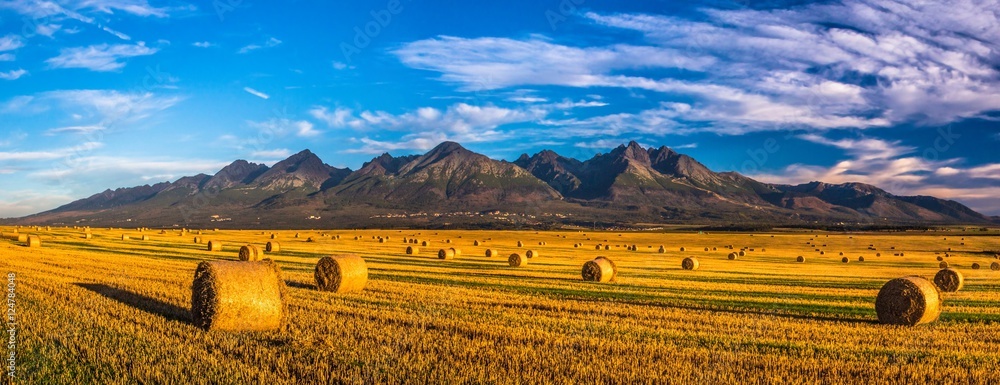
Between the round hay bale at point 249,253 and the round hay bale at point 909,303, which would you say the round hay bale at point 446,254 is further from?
the round hay bale at point 909,303

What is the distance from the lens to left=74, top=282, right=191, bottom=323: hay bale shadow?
1482cm

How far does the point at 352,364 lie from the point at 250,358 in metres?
1.88

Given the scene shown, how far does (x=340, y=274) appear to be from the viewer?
20.8 m

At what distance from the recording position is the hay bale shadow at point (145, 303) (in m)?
14.8

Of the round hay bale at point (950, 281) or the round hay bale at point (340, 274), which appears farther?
the round hay bale at point (950, 281)

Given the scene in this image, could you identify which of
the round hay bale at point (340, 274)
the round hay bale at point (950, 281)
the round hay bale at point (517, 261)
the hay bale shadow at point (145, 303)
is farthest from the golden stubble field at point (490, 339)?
the round hay bale at point (517, 261)

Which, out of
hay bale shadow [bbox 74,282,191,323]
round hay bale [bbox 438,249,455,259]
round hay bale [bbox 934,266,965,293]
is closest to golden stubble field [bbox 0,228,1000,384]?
hay bale shadow [bbox 74,282,191,323]

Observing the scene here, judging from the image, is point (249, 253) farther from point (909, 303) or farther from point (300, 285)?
point (909, 303)

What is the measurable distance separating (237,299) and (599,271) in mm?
17072

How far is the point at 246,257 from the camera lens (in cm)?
3856

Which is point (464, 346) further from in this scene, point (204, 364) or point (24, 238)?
point (24, 238)

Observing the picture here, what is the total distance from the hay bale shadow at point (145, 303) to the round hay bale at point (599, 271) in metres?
16.8

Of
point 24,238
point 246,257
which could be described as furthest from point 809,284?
point 24,238

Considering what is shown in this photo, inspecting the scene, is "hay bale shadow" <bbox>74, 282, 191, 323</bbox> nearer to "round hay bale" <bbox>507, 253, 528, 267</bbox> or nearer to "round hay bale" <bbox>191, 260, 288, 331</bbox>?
"round hay bale" <bbox>191, 260, 288, 331</bbox>
